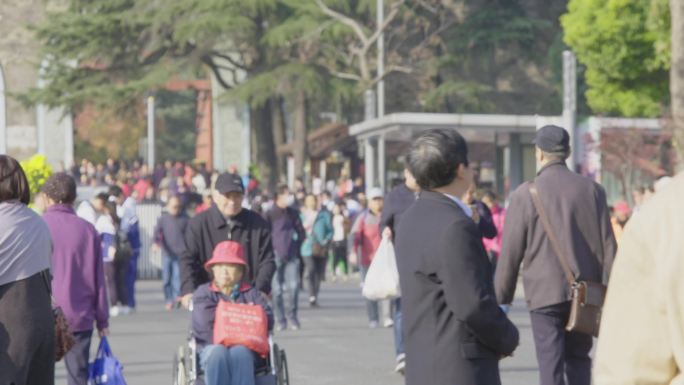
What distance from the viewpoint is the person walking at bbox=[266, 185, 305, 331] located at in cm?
1936

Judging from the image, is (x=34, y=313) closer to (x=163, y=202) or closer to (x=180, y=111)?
(x=163, y=202)

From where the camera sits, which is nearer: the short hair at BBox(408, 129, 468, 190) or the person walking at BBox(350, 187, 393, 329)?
the short hair at BBox(408, 129, 468, 190)

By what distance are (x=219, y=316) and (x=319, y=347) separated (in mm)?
6797

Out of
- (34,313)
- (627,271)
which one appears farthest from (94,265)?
(627,271)

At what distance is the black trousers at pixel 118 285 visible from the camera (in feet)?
70.8

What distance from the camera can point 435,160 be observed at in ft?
19.7

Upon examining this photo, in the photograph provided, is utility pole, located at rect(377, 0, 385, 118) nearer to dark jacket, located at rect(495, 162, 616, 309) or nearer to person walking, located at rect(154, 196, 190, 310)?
person walking, located at rect(154, 196, 190, 310)

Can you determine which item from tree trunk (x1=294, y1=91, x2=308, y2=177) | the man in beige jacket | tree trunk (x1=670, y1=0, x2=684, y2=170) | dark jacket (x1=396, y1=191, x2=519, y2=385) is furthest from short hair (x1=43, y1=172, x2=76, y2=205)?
tree trunk (x1=294, y1=91, x2=308, y2=177)

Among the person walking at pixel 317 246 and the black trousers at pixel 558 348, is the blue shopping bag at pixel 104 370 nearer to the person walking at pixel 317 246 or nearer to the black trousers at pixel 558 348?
the black trousers at pixel 558 348

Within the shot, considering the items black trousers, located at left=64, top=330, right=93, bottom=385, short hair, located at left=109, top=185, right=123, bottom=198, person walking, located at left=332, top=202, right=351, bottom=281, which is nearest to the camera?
black trousers, located at left=64, top=330, right=93, bottom=385

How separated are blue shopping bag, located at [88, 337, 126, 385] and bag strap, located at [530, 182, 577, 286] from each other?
104 inches

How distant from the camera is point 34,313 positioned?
293 inches

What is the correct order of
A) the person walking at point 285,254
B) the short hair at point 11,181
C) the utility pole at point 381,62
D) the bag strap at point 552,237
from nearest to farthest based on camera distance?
the short hair at point 11,181 < the bag strap at point 552,237 < the person walking at point 285,254 < the utility pole at point 381,62

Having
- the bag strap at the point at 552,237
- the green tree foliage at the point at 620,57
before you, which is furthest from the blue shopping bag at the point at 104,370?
the green tree foliage at the point at 620,57
